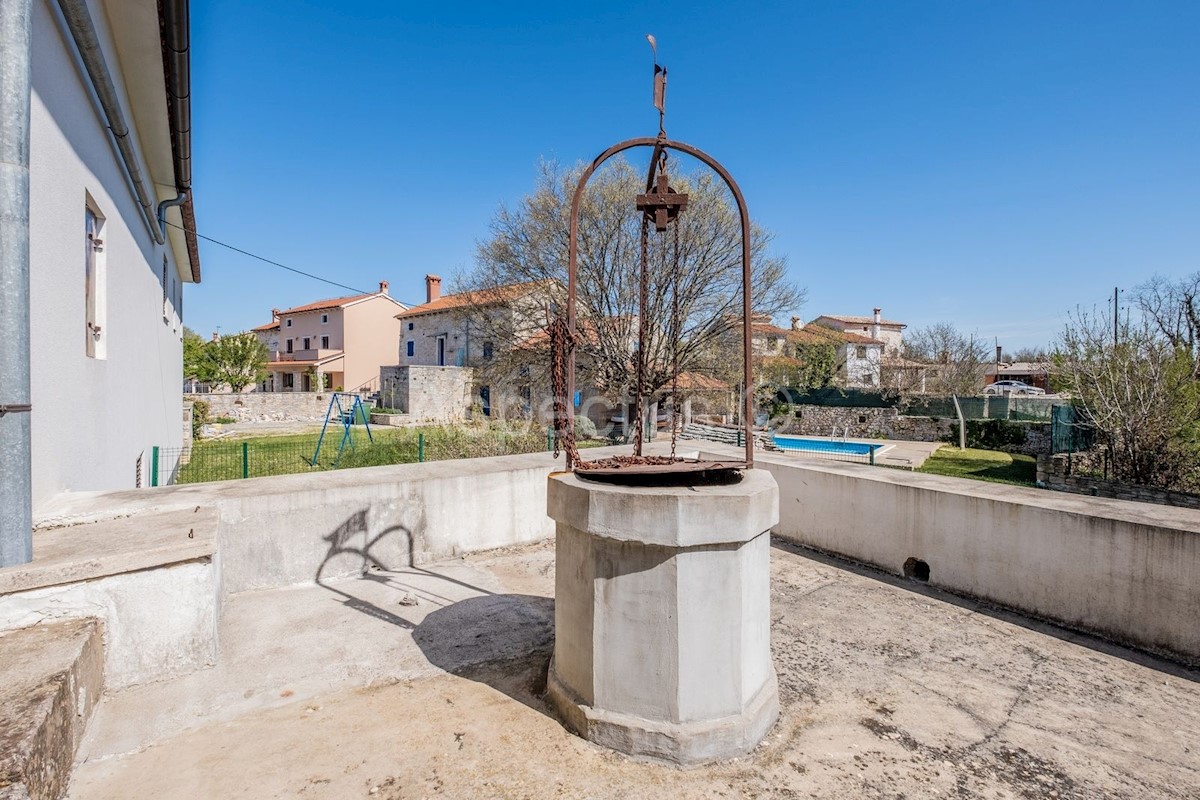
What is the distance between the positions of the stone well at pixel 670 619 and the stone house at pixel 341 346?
35.6 metres

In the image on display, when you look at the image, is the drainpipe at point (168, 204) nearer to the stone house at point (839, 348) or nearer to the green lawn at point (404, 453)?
the green lawn at point (404, 453)

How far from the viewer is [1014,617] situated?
15.5 feet

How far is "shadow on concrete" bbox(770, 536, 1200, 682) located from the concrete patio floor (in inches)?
1.6

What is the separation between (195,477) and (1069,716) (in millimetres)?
10983

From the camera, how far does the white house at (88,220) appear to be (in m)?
3.14

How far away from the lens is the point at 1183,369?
30.7 feet

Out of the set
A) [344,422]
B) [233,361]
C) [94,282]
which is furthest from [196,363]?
[94,282]

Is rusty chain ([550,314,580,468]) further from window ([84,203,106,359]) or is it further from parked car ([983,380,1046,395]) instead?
parked car ([983,380,1046,395])

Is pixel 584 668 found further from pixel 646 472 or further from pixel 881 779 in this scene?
pixel 881 779

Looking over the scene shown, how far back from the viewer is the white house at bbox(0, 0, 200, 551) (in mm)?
Result: 3144

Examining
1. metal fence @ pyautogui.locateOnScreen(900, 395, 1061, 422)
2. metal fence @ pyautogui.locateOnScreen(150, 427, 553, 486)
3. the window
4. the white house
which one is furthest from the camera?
metal fence @ pyautogui.locateOnScreen(900, 395, 1061, 422)

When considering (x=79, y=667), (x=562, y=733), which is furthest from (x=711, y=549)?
(x=79, y=667)

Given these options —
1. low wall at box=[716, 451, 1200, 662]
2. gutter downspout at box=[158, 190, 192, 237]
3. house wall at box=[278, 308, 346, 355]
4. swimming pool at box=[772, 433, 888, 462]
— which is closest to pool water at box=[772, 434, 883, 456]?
swimming pool at box=[772, 433, 888, 462]

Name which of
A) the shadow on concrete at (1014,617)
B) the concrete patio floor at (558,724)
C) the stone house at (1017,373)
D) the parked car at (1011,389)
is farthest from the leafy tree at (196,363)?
the stone house at (1017,373)
